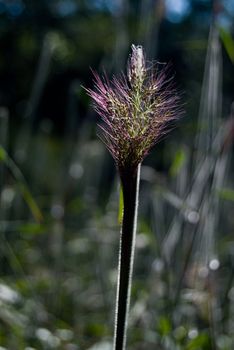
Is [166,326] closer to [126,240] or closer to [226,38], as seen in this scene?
[226,38]

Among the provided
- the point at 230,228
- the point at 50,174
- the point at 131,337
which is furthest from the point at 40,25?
the point at 131,337

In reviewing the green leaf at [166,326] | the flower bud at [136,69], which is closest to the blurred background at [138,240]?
the green leaf at [166,326]

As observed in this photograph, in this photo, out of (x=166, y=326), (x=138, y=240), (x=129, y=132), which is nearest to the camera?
(x=129, y=132)

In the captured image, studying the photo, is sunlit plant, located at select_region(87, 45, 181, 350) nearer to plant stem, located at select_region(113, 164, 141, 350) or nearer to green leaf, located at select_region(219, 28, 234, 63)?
plant stem, located at select_region(113, 164, 141, 350)

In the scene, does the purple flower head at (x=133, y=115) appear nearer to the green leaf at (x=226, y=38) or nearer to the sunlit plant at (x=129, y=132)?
the sunlit plant at (x=129, y=132)

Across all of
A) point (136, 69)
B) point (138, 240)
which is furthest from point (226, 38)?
point (138, 240)

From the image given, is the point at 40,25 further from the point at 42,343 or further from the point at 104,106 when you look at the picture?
the point at 104,106

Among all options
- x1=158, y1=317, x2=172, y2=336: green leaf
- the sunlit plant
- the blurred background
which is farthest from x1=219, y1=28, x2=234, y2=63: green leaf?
the sunlit plant
